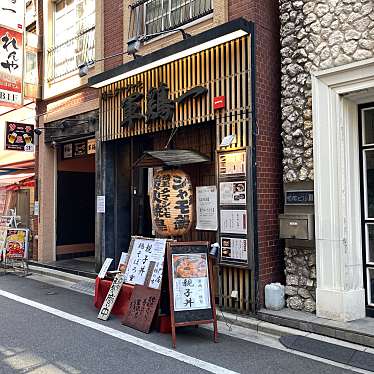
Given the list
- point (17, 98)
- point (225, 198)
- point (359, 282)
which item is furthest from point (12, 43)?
point (359, 282)

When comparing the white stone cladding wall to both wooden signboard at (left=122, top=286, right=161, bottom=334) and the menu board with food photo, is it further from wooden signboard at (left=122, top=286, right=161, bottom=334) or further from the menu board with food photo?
the menu board with food photo

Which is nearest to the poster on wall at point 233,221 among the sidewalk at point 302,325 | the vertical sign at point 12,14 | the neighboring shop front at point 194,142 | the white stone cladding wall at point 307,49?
the neighboring shop front at point 194,142

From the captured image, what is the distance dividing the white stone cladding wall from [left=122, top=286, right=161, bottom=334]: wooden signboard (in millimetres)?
2915

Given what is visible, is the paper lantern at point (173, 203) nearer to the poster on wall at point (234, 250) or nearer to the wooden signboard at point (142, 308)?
the poster on wall at point (234, 250)

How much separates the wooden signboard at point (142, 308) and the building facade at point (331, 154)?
7.44ft

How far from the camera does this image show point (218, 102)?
755cm

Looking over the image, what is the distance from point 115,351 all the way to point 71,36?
31.4ft

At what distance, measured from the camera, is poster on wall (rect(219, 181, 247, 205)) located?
23.4 feet

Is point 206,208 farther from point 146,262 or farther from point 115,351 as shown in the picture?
point 115,351

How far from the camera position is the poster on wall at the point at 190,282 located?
241 inches

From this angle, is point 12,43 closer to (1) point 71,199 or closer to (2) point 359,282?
(1) point 71,199

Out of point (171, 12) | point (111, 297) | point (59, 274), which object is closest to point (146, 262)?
point (111, 297)

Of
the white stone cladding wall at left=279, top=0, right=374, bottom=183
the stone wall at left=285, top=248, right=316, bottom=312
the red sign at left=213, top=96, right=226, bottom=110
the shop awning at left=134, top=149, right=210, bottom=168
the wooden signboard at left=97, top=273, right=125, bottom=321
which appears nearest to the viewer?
the white stone cladding wall at left=279, top=0, right=374, bottom=183

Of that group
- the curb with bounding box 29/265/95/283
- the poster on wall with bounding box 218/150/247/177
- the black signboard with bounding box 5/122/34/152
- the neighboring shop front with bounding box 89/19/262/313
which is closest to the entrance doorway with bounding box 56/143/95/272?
the curb with bounding box 29/265/95/283
